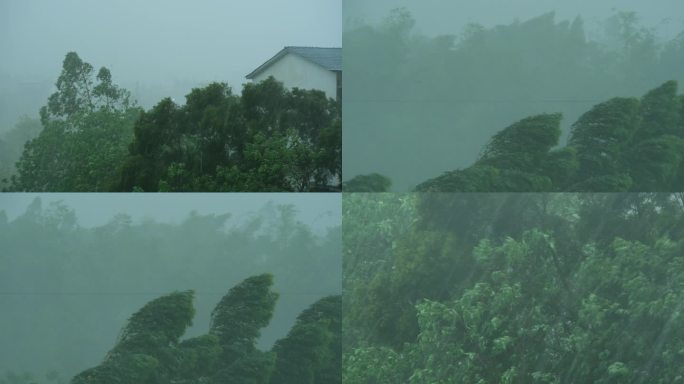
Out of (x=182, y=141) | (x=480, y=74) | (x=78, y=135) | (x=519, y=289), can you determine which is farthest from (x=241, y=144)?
(x=519, y=289)

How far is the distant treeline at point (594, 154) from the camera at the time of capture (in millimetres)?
5457

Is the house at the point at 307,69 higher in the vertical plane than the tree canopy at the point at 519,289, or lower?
higher

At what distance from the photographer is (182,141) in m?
5.89

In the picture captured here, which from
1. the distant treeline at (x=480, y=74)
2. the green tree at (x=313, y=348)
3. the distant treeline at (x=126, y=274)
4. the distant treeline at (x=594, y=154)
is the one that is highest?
the distant treeline at (x=480, y=74)

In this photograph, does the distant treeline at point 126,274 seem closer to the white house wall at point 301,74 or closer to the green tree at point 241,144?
the green tree at point 241,144

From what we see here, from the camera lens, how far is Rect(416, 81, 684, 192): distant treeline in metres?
5.46

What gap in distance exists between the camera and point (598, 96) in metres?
5.52

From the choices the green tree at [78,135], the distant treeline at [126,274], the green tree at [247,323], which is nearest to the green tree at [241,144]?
the green tree at [78,135]

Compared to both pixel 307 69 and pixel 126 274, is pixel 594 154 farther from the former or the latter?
pixel 126 274

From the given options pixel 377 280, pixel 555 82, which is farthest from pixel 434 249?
pixel 555 82

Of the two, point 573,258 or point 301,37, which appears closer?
point 573,258

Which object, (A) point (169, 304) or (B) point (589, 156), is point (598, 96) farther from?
Answer: (A) point (169, 304)

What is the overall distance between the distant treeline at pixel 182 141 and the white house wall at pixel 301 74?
41 mm

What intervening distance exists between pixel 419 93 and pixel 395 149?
34 centimetres
